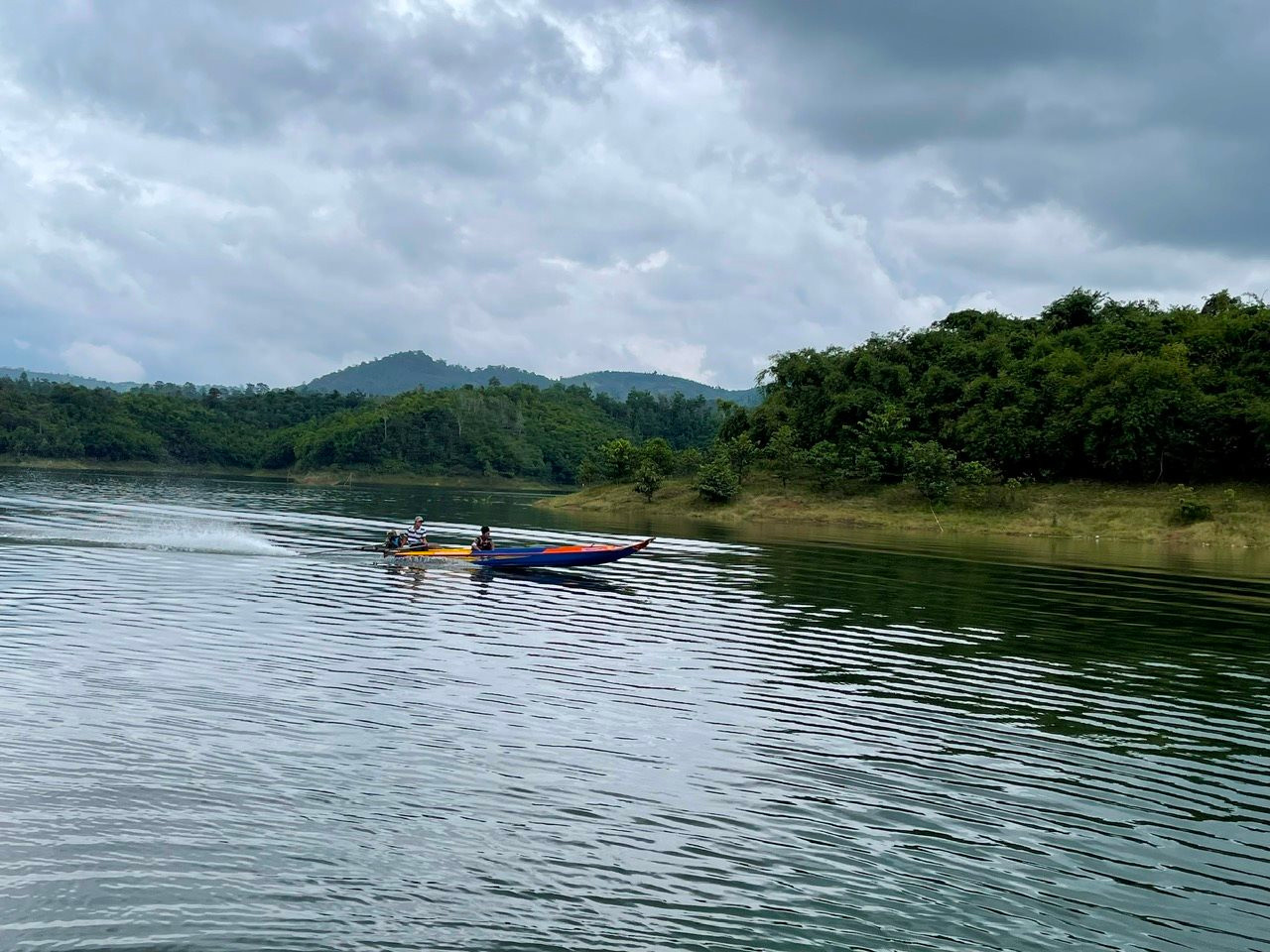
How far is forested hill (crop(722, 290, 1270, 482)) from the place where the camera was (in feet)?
259

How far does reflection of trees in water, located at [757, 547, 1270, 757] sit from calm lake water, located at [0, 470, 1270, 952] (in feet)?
0.54

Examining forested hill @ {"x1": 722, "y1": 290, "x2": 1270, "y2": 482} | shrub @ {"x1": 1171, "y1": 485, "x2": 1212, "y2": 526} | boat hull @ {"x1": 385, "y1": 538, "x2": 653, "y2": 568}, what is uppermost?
forested hill @ {"x1": 722, "y1": 290, "x2": 1270, "y2": 482}

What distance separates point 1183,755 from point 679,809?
29.9 ft

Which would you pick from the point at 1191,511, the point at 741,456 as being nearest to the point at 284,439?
the point at 741,456

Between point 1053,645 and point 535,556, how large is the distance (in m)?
19.4

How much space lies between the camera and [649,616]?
99.0 ft

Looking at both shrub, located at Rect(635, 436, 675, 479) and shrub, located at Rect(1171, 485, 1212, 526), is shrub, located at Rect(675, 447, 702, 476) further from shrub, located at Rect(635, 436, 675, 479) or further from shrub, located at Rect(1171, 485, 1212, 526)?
shrub, located at Rect(1171, 485, 1212, 526)

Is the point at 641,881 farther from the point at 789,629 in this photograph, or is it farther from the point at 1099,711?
the point at 789,629

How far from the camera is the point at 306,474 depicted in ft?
575

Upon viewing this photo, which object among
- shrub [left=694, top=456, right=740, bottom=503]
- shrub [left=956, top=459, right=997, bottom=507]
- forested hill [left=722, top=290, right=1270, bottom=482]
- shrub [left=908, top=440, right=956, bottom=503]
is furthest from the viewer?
shrub [left=694, top=456, right=740, bottom=503]

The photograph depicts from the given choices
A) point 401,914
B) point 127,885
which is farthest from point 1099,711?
point 127,885

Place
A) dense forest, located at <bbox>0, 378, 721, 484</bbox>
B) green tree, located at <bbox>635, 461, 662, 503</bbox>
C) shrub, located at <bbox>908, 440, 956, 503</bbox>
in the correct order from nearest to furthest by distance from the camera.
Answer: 1. shrub, located at <bbox>908, 440, 956, 503</bbox>
2. green tree, located at <bbox>635, 461, 662, 503</bbox>
3. dense forest, located at <bbox>0, 378, 721, 484</bbox>

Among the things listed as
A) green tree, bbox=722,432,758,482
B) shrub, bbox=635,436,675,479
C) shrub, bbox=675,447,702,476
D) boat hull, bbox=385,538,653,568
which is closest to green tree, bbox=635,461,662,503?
shrub, bbox=635,436,675,479

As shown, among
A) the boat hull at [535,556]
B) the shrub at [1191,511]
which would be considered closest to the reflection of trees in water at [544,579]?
the boat hull at [535,556]
